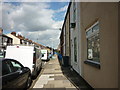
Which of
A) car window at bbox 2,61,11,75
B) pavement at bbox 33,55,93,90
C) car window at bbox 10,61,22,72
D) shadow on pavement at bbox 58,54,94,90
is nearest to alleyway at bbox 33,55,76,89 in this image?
pavement at bbox 33,55,93,90

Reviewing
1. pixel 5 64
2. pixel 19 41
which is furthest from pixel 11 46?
pixel 19 41

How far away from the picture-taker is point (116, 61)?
12.1 ft

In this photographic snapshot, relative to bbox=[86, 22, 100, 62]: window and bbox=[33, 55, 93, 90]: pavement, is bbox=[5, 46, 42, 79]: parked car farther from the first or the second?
bbox=[86, 22, 100, 62]: window

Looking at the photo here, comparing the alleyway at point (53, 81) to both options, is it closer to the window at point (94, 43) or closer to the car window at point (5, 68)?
the window at point (94, 43)

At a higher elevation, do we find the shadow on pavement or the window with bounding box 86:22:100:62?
the window with bounding box 86:22:100:62

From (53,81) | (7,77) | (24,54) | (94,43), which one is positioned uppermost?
(94,43)

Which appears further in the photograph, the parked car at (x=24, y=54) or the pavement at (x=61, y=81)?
the parked car at (x=24, y=54)

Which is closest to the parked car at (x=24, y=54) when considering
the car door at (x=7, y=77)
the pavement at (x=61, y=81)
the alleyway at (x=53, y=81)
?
the alleyway at (x=53, y=81)

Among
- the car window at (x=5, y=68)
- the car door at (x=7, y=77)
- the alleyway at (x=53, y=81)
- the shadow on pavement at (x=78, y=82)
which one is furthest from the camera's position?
the alleyway at (x=53, y=81)

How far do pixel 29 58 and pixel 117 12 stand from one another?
6146 millimetres

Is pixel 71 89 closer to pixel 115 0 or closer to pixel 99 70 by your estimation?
pixel 99 70

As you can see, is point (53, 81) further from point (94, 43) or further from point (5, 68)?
point (5, 68)

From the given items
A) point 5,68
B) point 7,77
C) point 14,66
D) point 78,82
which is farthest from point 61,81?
point 7,77

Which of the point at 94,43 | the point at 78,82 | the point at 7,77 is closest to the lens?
the point at 7,77
